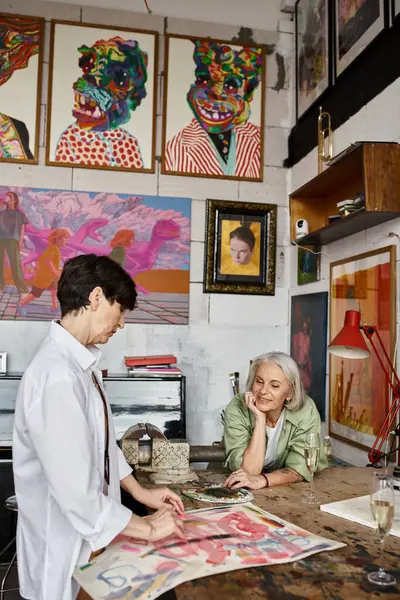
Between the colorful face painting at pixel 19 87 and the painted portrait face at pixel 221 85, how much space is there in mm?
1216

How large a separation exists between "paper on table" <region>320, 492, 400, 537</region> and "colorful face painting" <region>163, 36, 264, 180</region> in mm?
3153

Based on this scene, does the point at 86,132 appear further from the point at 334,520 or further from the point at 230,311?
the point at 334,520

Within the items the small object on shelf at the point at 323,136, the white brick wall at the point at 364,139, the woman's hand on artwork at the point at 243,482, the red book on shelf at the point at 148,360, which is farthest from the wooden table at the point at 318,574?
the small object on shelf at the point at 323,136

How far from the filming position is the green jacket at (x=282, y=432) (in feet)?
8.17

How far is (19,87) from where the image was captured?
170 inches

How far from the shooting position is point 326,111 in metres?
3.95

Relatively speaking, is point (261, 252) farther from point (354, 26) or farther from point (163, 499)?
point (163, 499)

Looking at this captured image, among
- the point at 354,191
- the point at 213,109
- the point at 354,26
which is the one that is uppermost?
the point at 354,26

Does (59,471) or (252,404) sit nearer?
(59,471)

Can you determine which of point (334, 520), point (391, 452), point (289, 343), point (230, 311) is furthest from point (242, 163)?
point (334, 520)

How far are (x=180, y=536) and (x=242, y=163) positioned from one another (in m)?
3.61

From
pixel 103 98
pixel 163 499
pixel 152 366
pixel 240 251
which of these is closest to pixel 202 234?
pixel 240 251

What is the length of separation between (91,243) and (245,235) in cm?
123

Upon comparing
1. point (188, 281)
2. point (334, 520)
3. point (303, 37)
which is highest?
point (303, 37)
